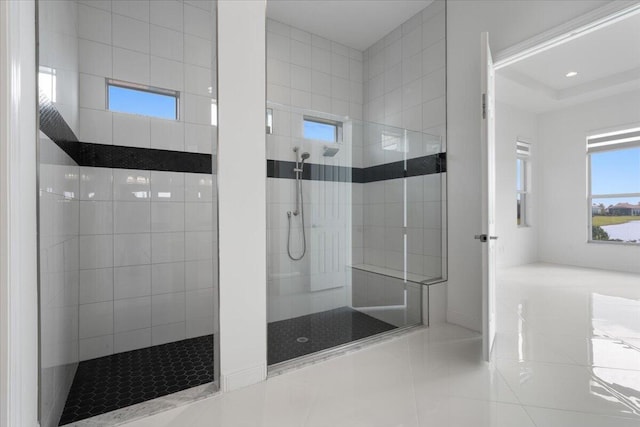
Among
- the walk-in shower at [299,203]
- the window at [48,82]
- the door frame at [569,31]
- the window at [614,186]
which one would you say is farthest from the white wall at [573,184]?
the window at [48,82]

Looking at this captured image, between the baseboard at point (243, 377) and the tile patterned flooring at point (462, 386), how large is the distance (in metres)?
0.03

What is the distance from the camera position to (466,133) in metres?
2.60

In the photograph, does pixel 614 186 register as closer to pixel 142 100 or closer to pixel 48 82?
pixel 142 100

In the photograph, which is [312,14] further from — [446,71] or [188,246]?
[188,246]

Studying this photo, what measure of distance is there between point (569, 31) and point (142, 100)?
3143 mm

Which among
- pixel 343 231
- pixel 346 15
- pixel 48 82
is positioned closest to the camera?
pixel 48 82

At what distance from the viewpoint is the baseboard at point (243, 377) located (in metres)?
1.64

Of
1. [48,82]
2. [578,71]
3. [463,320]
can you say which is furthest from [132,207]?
[578,71]

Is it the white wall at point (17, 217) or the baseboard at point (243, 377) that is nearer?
the white wall at point (17, 217)

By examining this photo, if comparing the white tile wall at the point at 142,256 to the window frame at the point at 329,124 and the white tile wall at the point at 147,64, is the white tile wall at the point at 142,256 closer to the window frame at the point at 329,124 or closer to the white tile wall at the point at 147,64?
the white tile wall at the point at 147,64

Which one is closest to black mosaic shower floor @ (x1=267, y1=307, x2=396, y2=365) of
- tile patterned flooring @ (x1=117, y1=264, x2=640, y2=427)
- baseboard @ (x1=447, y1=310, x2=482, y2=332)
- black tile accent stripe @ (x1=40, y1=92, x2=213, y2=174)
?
tile patterned flooring @ (x1=117, y1=264, x2=640, y2=427)

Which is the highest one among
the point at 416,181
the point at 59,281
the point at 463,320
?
the point at 416,181

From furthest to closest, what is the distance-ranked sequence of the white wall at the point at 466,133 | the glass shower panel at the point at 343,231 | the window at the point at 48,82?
the white wall at the point at 466,133 → the glass shower panel at the point at 343,231 → the window at the point at 48,82

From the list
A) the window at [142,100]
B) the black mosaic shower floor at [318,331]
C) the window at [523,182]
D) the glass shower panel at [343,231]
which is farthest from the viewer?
the window at [523,182]
